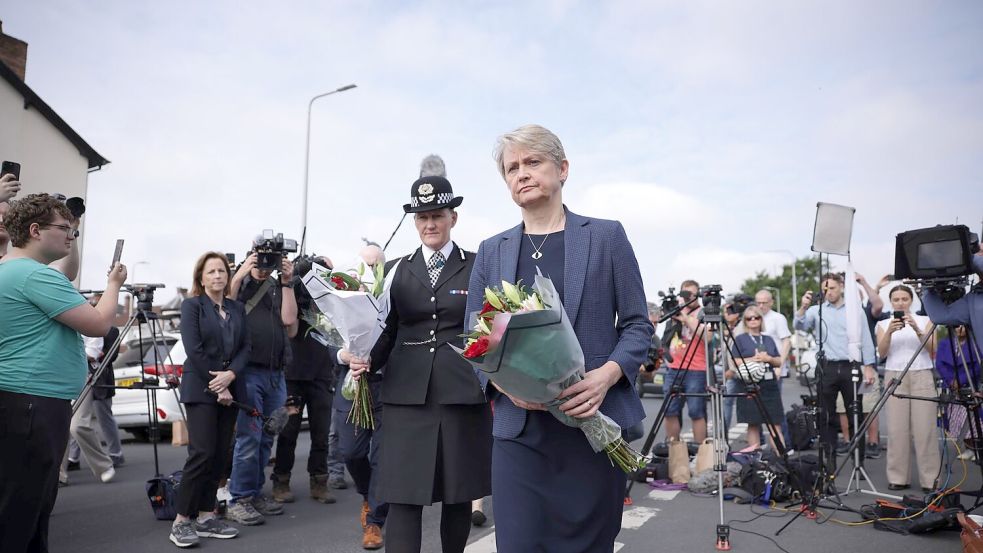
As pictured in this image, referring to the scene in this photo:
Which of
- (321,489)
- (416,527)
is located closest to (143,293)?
(321,489)

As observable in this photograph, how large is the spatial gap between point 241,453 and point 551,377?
15.2ft

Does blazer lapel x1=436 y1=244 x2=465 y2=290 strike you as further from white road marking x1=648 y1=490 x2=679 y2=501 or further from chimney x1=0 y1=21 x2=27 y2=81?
chimney x1=0 y1=21 x2=27 y2=81

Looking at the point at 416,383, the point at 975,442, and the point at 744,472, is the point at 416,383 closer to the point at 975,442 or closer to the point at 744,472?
the point at 744,472

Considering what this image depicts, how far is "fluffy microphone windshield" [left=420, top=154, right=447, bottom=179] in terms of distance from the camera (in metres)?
5.36

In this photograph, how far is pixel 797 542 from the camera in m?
5.12

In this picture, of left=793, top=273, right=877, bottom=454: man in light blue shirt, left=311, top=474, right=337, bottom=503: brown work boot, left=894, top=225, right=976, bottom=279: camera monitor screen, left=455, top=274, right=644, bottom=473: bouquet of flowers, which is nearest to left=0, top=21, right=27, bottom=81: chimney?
left=311, top=474, right=337, bottom=503: brown work boot

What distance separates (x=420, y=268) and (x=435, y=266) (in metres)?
0.08

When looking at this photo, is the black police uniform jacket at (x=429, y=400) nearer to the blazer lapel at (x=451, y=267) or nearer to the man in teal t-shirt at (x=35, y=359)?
the blazer lapel at (x=451, y=267)

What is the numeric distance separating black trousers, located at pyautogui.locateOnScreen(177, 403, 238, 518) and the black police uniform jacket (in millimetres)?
2215

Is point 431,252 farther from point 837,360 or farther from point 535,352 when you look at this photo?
point 837,360

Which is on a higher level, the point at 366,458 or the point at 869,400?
the point at 869,400

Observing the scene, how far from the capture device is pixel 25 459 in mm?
3277

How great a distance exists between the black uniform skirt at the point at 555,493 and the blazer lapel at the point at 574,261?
41cm

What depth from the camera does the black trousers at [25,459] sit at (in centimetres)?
321
